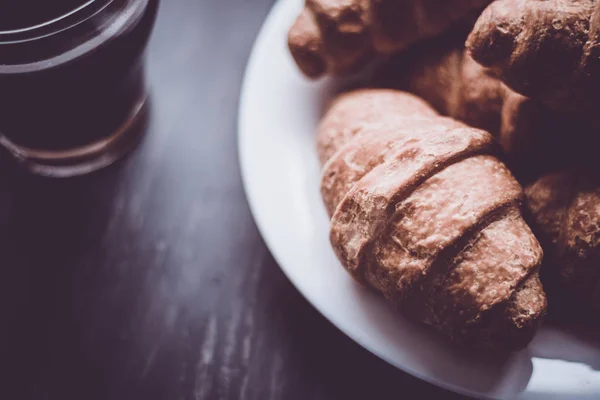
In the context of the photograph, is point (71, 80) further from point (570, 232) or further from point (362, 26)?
point (570, 232)

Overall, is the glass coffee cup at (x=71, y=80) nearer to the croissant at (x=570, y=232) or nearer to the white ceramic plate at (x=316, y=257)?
the white ceramic plate at (x=316, y=257)

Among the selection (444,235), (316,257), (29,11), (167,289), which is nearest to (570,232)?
(444,235)

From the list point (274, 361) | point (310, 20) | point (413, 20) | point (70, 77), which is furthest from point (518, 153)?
point (70, 77)

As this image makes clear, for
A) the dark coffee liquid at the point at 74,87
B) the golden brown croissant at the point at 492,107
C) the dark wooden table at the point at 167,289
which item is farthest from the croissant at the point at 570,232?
the dark coffee liquid at the point at 74,87

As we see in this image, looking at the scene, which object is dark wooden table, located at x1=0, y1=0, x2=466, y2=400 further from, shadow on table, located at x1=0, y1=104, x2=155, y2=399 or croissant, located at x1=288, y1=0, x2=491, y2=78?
croissant, located at x1=288, y1=0, x2=491, y2=78

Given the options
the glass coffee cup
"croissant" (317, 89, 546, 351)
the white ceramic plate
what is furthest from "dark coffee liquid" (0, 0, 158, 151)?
"croissant" (317, 89, 546, 351)
